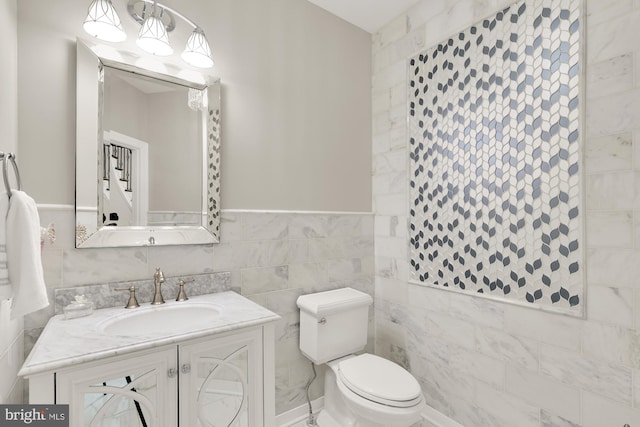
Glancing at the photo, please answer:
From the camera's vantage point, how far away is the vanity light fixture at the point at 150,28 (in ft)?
4.61

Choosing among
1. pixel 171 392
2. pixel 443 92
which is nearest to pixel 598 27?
pixel 443 92

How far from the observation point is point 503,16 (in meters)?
1.72

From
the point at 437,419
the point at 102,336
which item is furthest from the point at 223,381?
the point at 437,419

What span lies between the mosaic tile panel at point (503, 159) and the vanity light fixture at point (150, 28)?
140 centimetres

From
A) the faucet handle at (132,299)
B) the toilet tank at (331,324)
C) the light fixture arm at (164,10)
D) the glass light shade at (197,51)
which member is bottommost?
the toilet tank at (331,324)

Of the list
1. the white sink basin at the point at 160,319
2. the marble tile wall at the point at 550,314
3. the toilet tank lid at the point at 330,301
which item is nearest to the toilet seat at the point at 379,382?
the toilet tank lid at the point at 330,301

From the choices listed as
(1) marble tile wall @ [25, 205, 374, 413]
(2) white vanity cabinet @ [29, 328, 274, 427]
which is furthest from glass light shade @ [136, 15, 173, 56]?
(2) white vanity cabinet @ [29, 328, 274, 427]

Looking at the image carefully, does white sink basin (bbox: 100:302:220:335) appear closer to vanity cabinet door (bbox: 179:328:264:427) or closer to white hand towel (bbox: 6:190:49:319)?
vanity cabinet door (bbox: 179:328:264:427)

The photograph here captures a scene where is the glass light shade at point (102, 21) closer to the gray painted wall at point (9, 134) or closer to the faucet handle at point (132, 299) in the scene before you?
the gray painted wall at point (9, 134)

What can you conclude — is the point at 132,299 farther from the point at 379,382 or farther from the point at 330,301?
the point at 379,382

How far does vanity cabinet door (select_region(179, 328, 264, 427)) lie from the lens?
1203 millimetres

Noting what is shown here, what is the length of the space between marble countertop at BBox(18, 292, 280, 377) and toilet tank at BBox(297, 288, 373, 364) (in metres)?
0.51

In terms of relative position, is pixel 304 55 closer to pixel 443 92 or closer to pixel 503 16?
pixel 443 92

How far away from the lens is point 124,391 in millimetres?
1086
